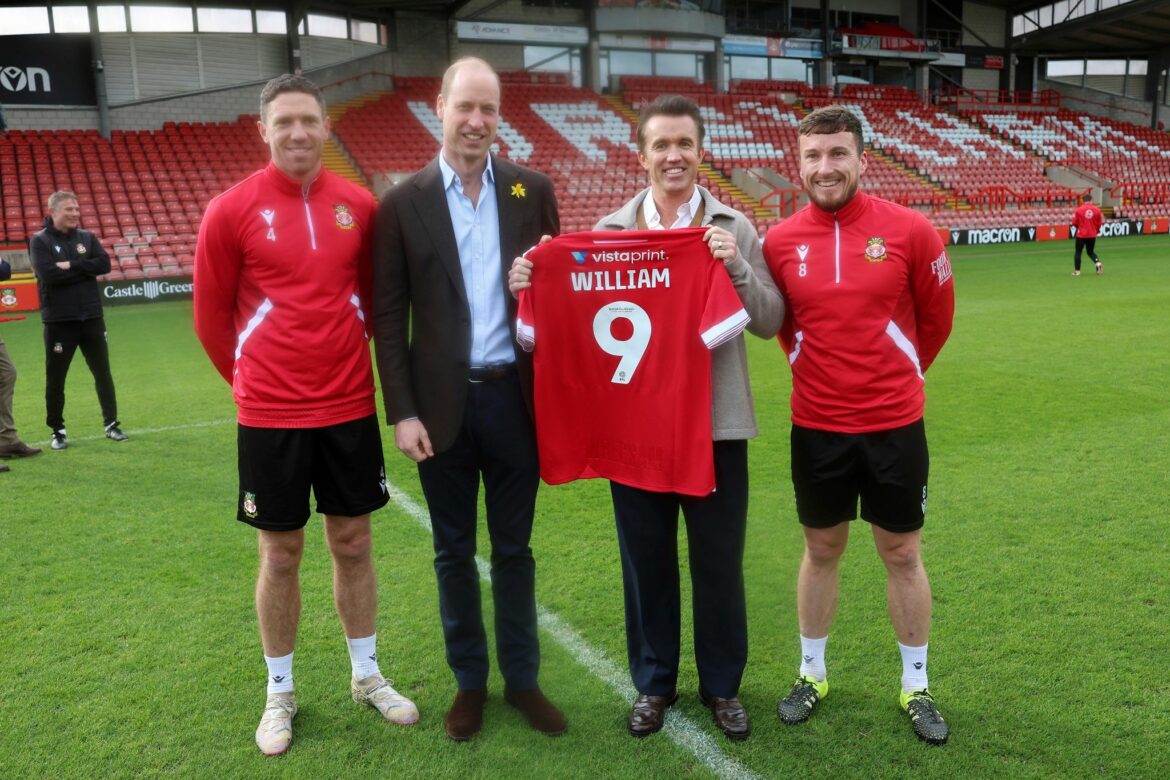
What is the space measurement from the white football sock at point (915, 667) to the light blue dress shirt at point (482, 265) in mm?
1746

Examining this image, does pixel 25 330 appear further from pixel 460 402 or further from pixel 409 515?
pixel 460 402

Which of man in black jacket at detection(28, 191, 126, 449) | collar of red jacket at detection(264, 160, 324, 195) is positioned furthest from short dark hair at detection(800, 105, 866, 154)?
man in black jacket at detection(28, 191, 126, 449)

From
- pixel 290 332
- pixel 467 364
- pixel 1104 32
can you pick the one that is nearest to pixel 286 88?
pixel 290 332

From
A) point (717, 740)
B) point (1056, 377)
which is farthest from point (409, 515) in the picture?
point (1056, 377)

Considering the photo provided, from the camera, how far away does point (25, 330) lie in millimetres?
13648

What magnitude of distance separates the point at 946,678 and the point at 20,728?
3.40m

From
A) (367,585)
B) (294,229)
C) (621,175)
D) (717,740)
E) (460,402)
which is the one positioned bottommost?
(717,740)

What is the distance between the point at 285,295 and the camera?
114 inches

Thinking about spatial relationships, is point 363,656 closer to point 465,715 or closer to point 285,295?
point 465,715

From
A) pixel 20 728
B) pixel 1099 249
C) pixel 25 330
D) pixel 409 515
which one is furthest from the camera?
pixel 1099 249

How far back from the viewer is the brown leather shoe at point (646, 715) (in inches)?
119

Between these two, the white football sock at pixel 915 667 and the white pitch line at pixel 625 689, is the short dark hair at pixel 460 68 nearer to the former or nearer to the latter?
the white pitch line at pixel 625 689

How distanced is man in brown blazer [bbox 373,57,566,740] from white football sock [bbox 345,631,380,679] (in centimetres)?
35

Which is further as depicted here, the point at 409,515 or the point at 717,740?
the point at 409,515
